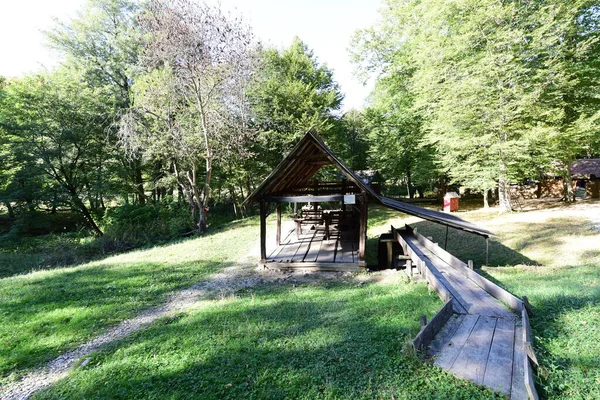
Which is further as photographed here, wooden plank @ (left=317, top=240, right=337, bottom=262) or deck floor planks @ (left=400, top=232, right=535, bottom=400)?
wooden plank @ (left=317, top=240, right=337, bottom=262)

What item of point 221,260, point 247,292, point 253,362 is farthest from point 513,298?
point 221,260

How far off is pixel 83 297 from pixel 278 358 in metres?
6.26

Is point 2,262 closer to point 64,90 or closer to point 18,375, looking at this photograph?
point 64,90

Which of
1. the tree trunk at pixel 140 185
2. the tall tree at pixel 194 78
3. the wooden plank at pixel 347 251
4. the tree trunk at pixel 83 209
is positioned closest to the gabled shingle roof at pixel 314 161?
the wooden plank at pixel 347 251

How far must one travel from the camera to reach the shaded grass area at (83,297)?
196 inches

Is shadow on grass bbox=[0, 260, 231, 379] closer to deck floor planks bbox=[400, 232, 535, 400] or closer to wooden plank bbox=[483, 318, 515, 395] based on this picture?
deck floor planks bbox=[400, 232, 535, 400]

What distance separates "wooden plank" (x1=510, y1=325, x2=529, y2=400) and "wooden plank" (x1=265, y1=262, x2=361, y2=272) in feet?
16.3

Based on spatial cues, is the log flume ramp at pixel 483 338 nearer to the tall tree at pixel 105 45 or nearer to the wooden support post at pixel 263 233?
the wooden support post at pixel 263 233

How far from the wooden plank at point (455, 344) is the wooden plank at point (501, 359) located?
12.1 inches

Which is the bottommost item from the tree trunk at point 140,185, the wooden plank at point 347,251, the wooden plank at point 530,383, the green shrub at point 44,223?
the wooden plank at point 347,251

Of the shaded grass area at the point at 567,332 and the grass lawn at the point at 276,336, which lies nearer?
the shaded grass area at the point at 567,332

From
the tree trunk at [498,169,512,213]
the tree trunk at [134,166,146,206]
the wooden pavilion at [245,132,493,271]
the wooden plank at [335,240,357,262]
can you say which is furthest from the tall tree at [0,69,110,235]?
the tree trunk at [498,169,512,213]

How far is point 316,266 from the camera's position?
8664 mm

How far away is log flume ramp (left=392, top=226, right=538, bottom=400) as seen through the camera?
2902mm
